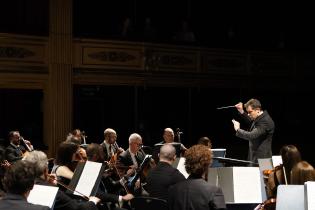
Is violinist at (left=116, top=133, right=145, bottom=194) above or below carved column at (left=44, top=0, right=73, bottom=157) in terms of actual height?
below

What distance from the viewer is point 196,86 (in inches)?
564

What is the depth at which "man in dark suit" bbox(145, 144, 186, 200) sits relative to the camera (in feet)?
17.6

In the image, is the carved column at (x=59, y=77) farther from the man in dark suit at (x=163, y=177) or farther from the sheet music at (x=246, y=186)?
the sheet music at (x=246, y=186)

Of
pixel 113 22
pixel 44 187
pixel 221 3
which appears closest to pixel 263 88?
pixel 221 3

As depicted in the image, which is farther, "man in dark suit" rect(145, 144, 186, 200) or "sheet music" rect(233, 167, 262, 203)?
"man in dark suit" rect(145, 144, 186, 200)

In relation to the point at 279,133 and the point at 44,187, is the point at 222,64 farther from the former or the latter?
the point at 44,187

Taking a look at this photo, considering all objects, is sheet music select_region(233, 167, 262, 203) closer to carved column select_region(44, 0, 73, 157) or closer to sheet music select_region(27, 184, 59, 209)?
sheet music select_region(27, 184, 59, 209)

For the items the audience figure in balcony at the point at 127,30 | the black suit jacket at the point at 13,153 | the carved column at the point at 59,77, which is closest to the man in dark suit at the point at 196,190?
the black suit jacket at the point at 13,153

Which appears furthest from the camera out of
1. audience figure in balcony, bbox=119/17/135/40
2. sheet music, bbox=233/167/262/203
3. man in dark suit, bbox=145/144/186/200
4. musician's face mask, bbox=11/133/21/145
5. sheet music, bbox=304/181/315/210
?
audience figure in balcony, bbox=119/17/135/40

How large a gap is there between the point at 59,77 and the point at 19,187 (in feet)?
31.2

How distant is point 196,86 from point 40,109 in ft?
12.8

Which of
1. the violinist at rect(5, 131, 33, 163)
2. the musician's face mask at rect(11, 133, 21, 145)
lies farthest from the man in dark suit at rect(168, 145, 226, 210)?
the musician's face mask at rect(11, 133, 21, 145)

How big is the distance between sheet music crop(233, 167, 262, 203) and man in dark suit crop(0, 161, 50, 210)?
2192 millimetres

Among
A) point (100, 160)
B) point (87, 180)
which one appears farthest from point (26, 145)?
point (87, 180)
